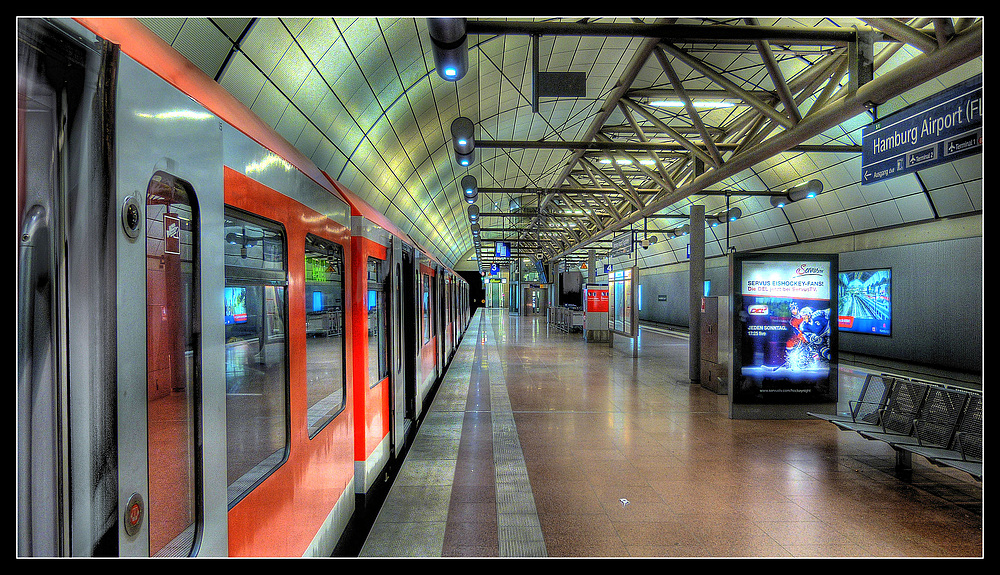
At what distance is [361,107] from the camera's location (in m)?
8.88

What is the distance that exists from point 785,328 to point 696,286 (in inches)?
156

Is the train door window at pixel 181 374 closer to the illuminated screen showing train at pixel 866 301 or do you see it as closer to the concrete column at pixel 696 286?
the concrete column at pixel 696 286

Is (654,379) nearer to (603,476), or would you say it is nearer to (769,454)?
(769,454)

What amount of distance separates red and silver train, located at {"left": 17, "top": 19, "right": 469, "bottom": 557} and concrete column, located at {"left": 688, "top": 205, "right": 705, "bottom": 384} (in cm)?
934

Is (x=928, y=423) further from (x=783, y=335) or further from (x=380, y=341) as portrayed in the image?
(x=380, y=341)

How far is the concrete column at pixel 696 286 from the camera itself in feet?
36.2

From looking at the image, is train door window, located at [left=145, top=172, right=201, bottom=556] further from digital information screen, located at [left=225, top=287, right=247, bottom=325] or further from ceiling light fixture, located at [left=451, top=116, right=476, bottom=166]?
ceiling light fixture, located at [left=451, top=116, right=476, bottom=166]

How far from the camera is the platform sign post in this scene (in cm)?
773

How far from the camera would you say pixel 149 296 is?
1745 mm

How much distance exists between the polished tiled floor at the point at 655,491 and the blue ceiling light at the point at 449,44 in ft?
12.9

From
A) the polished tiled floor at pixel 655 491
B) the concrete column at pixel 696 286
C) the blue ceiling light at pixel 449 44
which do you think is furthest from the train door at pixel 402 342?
the concrete column at pixel 696 286

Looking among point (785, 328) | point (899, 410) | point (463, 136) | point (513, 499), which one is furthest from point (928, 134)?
point (463, 136)
